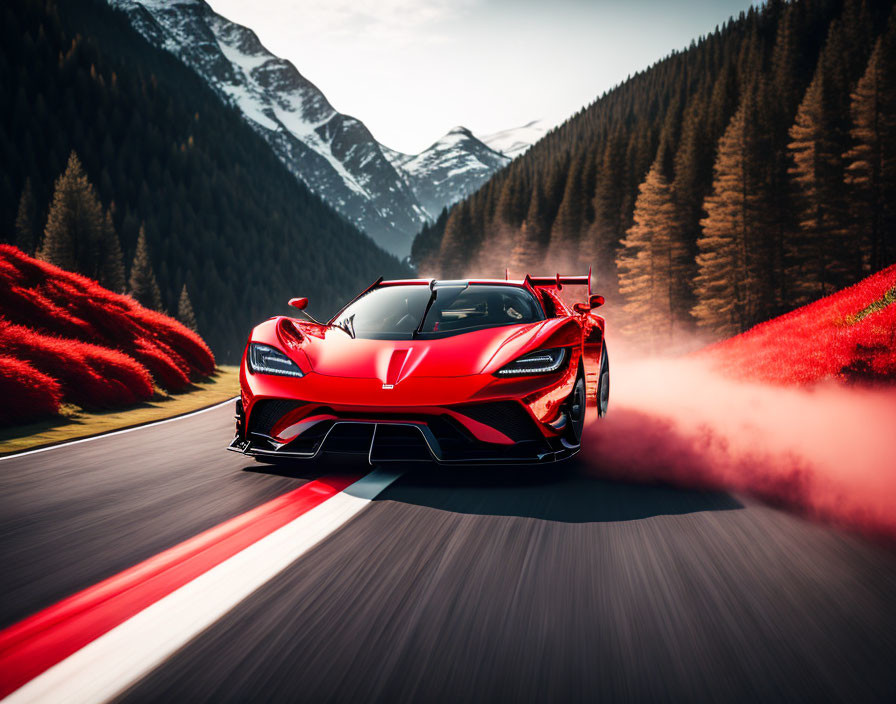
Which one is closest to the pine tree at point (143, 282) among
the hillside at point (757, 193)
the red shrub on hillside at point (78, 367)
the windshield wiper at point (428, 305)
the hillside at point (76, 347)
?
the hillside at point (757, 193)

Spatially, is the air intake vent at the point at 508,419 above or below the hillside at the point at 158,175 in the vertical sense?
below

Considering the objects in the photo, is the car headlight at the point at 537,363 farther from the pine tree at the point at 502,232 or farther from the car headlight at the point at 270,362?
the pine tree at the point at 502,232

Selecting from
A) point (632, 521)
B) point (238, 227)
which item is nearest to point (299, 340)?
point (632, 521)

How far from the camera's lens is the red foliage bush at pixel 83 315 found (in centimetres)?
1186

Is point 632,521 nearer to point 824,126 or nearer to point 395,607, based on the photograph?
point 395,607

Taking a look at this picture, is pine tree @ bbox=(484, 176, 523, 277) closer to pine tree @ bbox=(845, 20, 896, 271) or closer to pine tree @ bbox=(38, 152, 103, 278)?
pine tree @ bbox=(38, 152, 103, 278)

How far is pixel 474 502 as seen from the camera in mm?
3711

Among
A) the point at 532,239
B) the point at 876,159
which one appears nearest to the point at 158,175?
the point at 532,239

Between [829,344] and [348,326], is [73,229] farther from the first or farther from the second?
[348,326]

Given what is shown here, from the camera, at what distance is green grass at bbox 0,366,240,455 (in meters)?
6.54

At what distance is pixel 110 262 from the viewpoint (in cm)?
6303

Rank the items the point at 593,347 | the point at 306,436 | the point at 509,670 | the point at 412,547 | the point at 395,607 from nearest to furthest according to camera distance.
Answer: the point at 509,670
the point at 395,607
the point at 412,547
the point at 306,436
the point at 593,347

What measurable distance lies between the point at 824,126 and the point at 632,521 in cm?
4056

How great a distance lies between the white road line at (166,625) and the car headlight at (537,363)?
1.40 m
